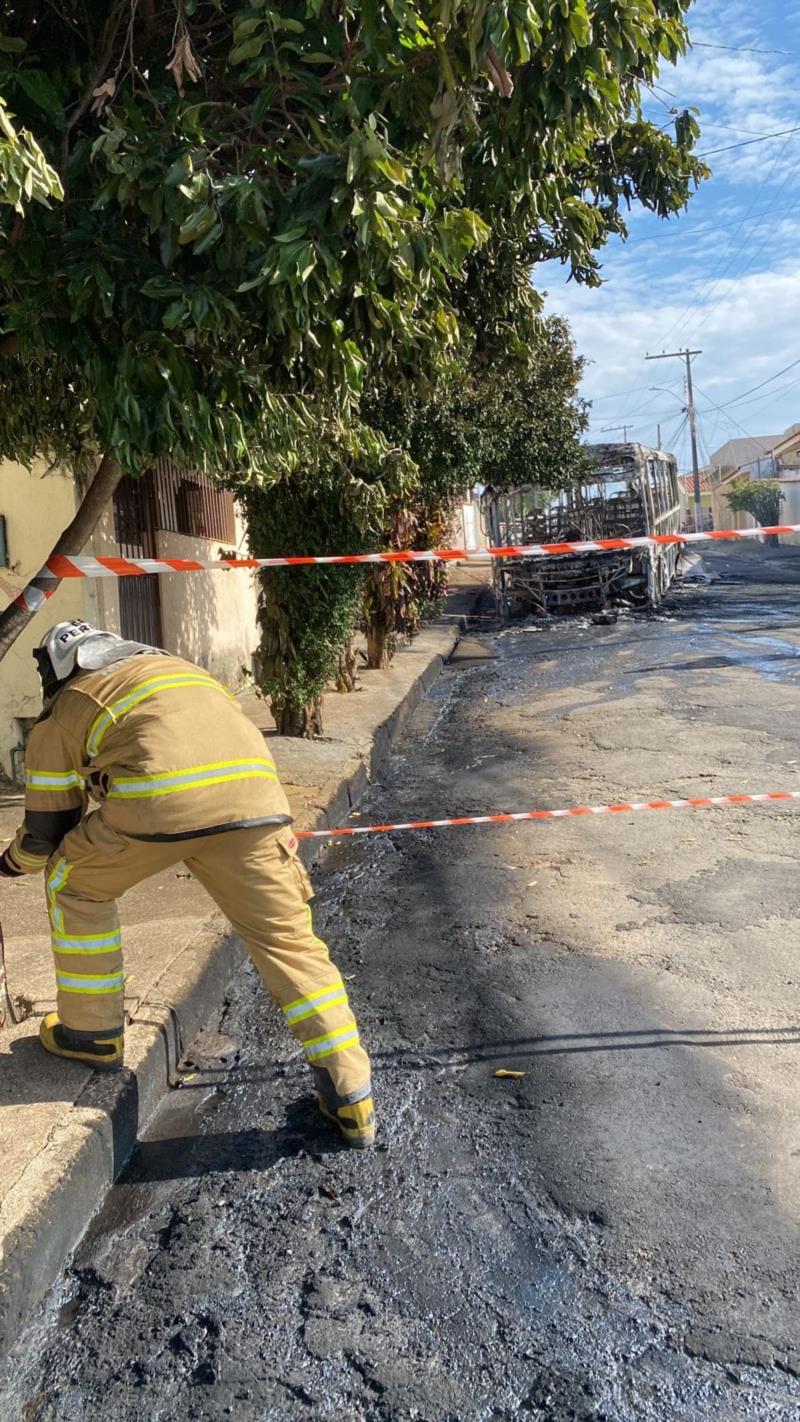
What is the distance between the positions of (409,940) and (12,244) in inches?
127

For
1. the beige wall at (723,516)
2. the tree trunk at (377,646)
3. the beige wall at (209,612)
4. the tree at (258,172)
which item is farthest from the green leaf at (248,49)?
the beige wall at (723,516)

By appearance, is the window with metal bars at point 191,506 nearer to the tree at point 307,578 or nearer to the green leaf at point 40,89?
the tree at point 307,578

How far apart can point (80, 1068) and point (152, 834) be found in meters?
0.86

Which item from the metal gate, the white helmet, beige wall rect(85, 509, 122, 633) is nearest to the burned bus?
the metal gate

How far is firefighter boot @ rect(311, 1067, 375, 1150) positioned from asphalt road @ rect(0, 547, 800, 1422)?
0.18 ft

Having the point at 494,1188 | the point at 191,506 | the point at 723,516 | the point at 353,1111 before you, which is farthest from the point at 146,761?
the point at 723,516

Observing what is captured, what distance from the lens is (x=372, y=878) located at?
6164 mm

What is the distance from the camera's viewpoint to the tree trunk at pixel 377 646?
13.6 metres

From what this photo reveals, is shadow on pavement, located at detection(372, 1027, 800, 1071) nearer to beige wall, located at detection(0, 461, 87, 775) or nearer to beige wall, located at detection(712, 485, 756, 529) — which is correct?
beige wall, located at detection(0, 461, 87, 775)

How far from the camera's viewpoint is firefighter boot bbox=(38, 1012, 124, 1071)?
3492mm

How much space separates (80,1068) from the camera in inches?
138

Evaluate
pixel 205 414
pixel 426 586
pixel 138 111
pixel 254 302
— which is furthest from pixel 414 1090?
pixel 426 586

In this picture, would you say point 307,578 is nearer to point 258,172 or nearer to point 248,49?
point 258,172

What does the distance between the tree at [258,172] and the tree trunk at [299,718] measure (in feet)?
14.4
